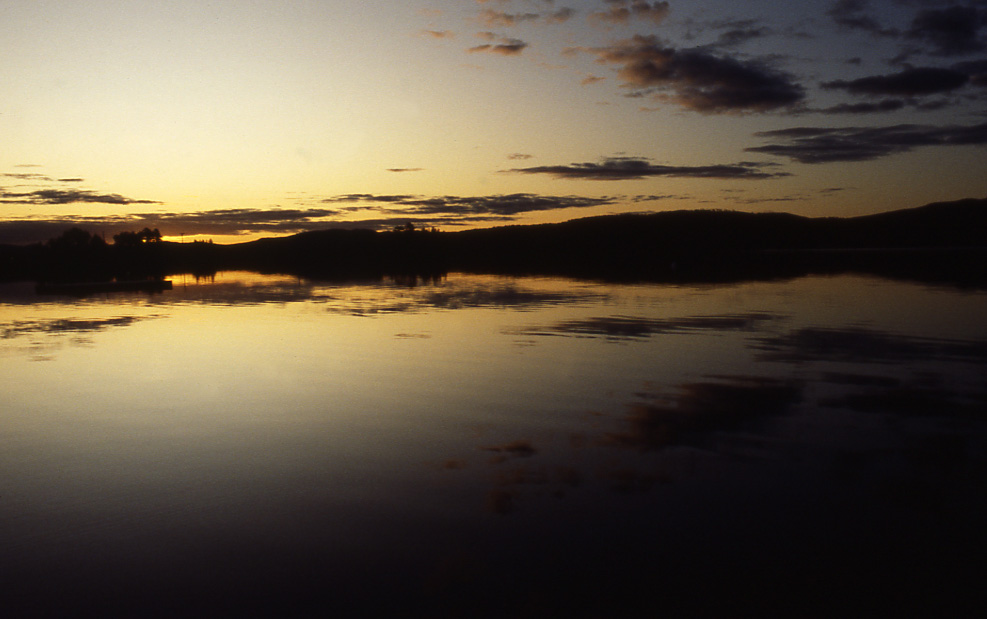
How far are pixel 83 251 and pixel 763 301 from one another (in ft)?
359

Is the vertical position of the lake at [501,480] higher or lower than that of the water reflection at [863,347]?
lower

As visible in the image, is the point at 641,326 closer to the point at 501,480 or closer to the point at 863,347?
the point at 863,347

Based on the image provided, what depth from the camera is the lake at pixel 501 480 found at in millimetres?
6516

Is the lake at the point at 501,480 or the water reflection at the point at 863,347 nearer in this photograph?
the lake at the point at 501,480

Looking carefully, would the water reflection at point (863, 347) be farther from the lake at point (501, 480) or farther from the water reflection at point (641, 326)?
the water reflection at point (641, 326)

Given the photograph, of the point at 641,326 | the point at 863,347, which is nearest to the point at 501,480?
the point at 863,347

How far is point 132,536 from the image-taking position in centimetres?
774

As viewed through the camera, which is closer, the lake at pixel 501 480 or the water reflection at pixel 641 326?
the lake at pixel 501 480

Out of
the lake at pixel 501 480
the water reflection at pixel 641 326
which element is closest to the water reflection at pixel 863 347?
the lake at pixel 501 480

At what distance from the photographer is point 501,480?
920cm

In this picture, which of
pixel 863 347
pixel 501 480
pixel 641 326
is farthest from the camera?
pixel 641 326

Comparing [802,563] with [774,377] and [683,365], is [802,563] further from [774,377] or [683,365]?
[683,365]

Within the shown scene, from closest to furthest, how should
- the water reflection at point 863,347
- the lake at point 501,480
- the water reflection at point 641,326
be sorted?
the lake at point 501,480 < the water reflection at point 863,347 < the water reflection at point 641,326

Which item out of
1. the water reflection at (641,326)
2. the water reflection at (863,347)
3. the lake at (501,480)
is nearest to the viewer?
the lake at (501,480)
